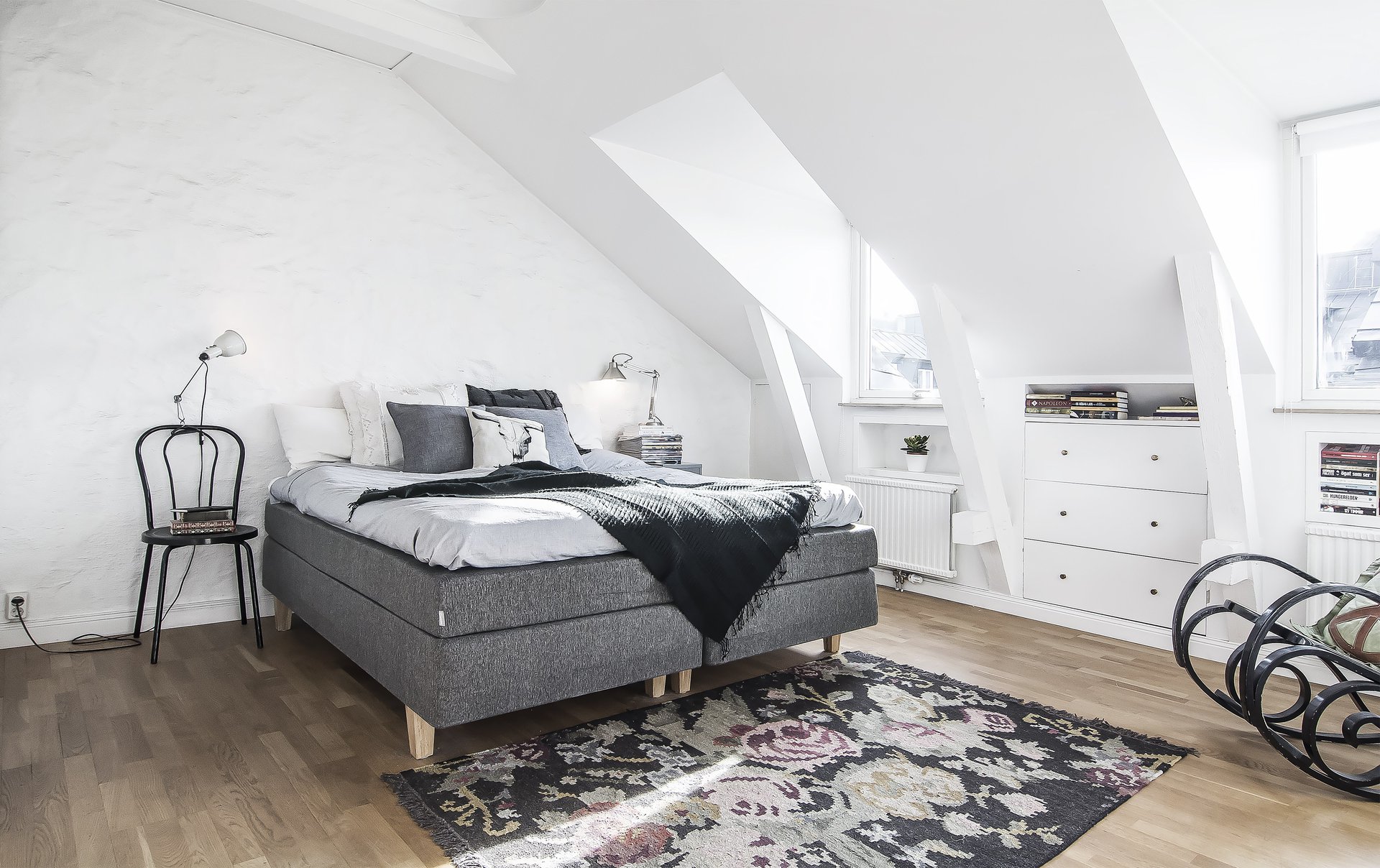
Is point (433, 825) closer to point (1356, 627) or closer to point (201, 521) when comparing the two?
point (201, 521)

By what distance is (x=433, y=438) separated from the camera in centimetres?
364

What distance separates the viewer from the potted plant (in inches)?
179

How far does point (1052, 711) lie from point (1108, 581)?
1237 millimetres

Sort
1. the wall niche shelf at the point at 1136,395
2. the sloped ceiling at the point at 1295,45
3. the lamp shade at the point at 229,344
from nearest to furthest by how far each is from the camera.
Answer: the sloped ceiling at the point at 1295,45 → the lamp shade at the point at 229,344 → the wall niche shelf at the point at 1136,395

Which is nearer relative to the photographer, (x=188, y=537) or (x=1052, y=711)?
(x=1052, y=711)

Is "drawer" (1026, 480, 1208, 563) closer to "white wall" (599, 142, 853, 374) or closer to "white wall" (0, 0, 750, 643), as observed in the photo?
"white wall" (599, 142, 853, 374)

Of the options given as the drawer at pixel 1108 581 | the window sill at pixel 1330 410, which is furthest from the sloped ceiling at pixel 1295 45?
the drawer at pixel 1108 581

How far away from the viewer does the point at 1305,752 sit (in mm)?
2301

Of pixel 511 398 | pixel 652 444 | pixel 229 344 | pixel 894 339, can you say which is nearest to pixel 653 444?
pixel 652 444

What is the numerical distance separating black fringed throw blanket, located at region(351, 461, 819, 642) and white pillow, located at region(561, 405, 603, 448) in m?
1.34

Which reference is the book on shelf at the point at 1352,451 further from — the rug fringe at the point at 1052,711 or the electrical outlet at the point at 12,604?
the electrical outlet at the point at 12,604

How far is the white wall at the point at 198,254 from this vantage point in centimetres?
328

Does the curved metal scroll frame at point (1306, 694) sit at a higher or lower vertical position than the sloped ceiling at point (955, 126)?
lower

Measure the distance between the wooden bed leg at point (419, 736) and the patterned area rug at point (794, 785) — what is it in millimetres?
78
